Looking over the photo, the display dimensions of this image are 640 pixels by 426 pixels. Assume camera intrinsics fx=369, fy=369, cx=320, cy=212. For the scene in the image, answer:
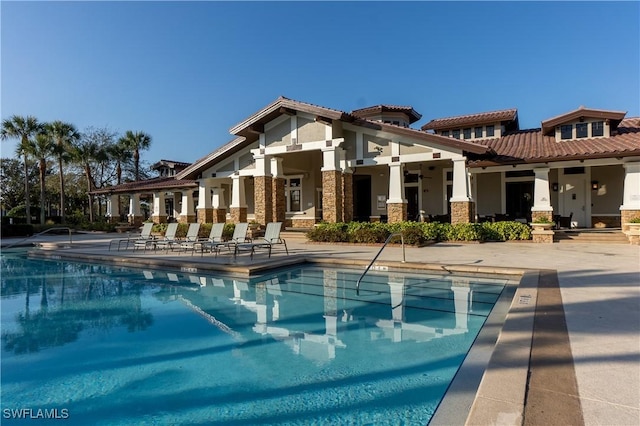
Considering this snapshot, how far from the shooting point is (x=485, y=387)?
10.1ft

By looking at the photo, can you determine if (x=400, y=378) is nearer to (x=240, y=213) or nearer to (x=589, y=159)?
(x=589, y=159)

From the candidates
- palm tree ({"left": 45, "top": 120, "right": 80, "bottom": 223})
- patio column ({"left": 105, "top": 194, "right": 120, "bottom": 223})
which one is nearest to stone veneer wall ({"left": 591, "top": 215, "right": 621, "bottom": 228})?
patio column ({"left": 105, "top": 194, "right": 120, "bottom": 223})

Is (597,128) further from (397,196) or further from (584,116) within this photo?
(397,196)

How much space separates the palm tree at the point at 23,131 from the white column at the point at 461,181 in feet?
113

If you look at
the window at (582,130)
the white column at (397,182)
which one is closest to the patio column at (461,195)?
the white column at (397,182)

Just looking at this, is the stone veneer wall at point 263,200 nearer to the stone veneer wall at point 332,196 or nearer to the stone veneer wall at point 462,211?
the stone veneer wall at point 332,196

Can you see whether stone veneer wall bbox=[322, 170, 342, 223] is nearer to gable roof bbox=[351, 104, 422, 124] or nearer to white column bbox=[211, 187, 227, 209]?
gable roof bbox=[351, 104, 422, 124]

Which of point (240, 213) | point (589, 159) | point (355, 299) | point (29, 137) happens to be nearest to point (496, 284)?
point (355, 299)

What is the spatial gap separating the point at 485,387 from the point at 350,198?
15.7 m

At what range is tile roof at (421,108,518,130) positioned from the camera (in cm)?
2088

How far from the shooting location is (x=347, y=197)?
1842 centimetres

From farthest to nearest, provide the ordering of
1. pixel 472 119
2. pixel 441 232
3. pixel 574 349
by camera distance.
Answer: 1. pixel 472 119
2. pixel 441 232
3. pixel 574 349

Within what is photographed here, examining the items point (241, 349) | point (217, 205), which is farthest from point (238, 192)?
point (241, 349)

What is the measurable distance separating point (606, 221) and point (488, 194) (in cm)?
540
